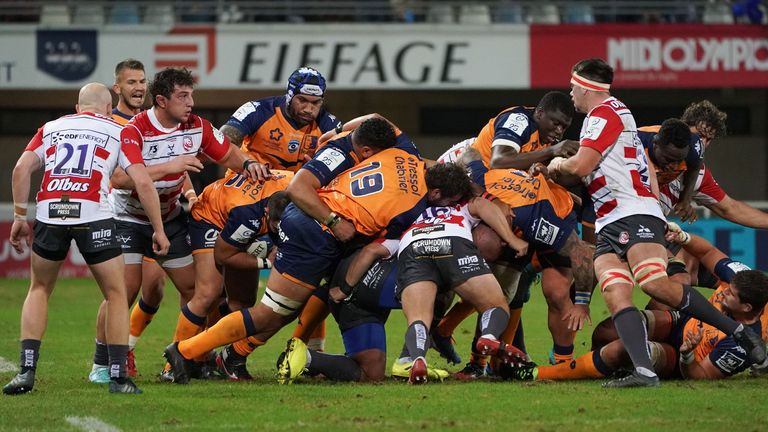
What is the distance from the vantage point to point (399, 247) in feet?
28.5

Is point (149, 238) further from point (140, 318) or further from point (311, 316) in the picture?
point (311, 316)

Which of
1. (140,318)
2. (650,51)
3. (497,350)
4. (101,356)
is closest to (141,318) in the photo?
(140,318)

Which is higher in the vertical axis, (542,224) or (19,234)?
(542,224)

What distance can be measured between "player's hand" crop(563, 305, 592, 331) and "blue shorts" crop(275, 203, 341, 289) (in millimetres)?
1772

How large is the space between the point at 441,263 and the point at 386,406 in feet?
4.74

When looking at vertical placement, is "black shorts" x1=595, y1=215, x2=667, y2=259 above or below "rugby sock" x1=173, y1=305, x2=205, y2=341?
above

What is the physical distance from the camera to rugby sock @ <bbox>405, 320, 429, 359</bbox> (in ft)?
26.8

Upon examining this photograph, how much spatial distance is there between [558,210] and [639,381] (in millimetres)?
1668

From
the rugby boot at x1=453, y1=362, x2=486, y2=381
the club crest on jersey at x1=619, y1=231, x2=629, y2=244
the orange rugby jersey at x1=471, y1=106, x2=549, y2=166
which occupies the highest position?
the orange rugby jersey at x1=471, y1=106, x2=549, y2=166

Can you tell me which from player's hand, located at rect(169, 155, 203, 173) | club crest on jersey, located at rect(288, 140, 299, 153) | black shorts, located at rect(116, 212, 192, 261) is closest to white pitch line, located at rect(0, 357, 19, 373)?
black shorts, located at rect(116, 212, 192, 261)

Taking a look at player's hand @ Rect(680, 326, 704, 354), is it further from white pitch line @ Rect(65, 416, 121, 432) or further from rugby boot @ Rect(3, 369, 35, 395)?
rugby boot @ Rect(3, 369, 35, 395)

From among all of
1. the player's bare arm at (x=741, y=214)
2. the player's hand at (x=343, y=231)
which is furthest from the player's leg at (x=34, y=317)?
the player's bare arm at (x=741, y=214)

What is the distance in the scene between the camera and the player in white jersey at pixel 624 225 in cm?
802

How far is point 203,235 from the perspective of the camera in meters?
9.33
